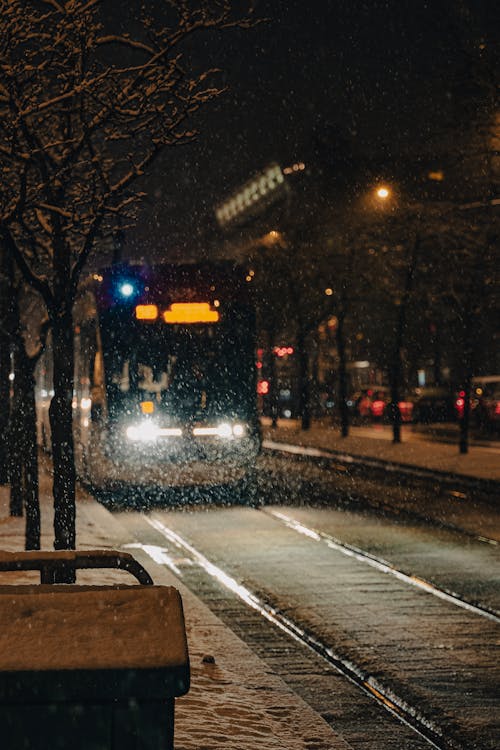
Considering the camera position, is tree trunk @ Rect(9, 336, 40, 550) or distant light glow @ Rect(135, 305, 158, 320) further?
distant light glow @ Rect(135, 305, 158, 320)

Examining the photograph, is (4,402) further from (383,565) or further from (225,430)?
(383,565)

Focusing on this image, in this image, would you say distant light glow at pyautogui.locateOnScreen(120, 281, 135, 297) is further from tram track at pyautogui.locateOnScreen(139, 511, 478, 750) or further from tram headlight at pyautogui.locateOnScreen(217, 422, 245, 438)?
tram track at pyautogui.locateOnScreen(139, 511, 478, 750)

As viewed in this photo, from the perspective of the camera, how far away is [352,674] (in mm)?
8180

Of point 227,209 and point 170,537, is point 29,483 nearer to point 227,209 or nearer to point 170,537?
point 170,537

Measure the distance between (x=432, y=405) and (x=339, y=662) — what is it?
49273 millimetres

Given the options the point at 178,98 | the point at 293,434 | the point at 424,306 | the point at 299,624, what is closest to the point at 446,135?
the point at 178,98

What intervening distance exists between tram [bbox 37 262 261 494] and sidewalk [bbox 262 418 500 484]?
5.18m

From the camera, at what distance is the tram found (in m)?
22.1

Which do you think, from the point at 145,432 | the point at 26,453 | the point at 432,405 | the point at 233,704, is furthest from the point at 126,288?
the point at 432,405

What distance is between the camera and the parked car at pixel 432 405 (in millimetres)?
57156

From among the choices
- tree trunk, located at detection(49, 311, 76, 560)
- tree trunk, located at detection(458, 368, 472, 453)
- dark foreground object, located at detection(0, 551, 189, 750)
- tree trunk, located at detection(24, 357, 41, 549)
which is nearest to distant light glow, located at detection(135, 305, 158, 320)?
tree trunk, located at detection(24, 357, 41, 549)

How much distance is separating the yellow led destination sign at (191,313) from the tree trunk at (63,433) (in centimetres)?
1124

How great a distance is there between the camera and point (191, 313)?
22.1 m

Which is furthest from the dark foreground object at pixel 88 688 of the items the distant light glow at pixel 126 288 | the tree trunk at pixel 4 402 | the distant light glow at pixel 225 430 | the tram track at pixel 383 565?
the distant light glow at pixel 225 430
